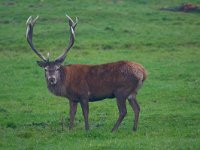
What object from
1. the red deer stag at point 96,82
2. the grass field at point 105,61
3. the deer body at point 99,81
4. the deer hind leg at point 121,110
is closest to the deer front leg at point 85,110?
the red deer stag at point 96,82

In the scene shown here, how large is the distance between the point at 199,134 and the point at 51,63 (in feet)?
12.5

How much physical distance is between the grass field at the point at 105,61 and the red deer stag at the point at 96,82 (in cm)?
65

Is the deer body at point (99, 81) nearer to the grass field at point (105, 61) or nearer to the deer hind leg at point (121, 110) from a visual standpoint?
the deer hind leg at point (121, 110)

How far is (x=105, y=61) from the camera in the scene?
1052 inches

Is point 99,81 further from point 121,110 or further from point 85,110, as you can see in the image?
point 121,110

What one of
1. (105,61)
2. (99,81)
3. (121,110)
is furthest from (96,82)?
(105,61)

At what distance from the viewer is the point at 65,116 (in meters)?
17.0

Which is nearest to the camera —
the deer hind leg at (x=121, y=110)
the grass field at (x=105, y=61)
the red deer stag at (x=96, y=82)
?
the grass field at (x=105, y=61)

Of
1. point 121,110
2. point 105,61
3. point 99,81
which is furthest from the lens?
point 105,61

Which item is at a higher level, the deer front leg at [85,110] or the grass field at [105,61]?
the deer front leg at [85,110]

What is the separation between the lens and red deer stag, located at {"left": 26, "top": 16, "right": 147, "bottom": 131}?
14.9m

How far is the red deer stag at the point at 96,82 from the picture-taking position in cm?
1486

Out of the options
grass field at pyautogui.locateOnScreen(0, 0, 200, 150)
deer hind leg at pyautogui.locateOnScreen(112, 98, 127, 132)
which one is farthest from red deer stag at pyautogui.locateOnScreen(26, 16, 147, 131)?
grass field at pyautogui.locateOnScreen(0, 0, 200, 150)

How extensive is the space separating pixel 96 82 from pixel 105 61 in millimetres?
11564
